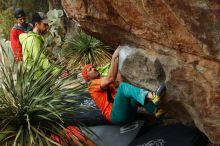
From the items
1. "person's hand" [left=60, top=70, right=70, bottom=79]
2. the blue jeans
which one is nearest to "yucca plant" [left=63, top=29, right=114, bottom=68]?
"person's hand" [left=60, top=70, right=70, bottom=79]

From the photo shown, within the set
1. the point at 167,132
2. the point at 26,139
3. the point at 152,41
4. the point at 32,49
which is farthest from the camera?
the point at 32,49

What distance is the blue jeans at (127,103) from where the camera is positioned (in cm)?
551

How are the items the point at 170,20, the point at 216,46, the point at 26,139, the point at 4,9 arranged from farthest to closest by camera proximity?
the point at 4,9, the point at 26,139, the point at 170,20, the point at 216,46

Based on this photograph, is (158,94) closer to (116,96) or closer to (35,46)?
(116,96)

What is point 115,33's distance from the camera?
6.11m

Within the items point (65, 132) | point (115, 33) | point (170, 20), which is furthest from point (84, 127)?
point (170, 20)

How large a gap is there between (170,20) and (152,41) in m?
0.53

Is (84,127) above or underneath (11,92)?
underneath

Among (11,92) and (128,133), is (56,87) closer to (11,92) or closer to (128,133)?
(11,92)

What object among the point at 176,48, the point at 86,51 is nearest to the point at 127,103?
the point at 176,48

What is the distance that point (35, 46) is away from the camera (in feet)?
22.2

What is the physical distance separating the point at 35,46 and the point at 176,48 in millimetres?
2504

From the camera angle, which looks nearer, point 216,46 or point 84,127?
point 216,46

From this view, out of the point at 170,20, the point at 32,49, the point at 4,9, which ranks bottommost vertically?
the point at 4,9
